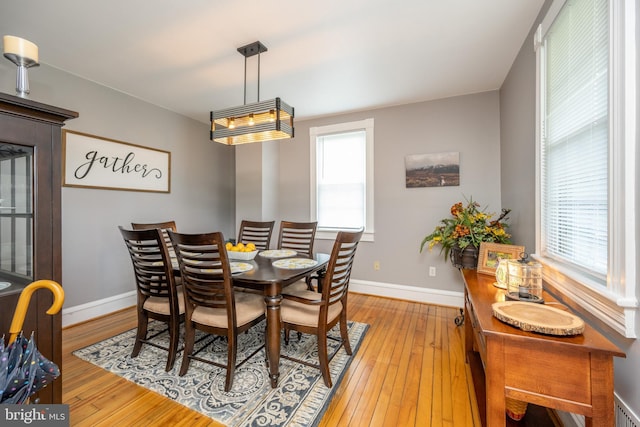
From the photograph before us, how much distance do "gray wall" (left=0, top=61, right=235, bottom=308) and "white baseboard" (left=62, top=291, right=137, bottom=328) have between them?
0.05 metres

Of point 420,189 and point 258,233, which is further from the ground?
point 420,189

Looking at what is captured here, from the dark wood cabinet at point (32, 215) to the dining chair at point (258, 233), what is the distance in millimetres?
2005

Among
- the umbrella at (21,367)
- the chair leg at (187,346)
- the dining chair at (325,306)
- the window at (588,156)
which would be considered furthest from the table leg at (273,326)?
the window at (588,156)

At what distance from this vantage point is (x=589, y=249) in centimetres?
129

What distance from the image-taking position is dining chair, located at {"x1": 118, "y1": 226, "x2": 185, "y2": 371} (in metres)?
1.81

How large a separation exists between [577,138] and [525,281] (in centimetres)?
80

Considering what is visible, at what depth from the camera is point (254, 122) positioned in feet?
7.20

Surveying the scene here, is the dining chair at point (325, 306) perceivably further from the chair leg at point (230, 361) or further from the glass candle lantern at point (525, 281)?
the glass candle lantern at point (525, 281)

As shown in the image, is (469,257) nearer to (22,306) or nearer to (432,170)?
(432,170)

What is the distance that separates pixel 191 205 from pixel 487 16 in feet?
12.9

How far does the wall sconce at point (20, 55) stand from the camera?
1.19m

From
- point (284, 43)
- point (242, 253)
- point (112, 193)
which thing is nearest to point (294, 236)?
point (242, 253)

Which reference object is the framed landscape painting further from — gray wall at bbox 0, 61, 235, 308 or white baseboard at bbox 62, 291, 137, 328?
white baseboard at bbox 62, 291, 137, 328

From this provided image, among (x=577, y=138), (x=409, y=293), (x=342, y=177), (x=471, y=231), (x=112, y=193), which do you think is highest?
(x=342, y=177)
